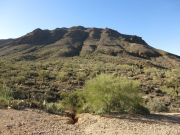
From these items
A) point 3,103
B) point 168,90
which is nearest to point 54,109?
point 3,103

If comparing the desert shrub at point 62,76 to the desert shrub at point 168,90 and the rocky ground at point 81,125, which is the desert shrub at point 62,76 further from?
the rocky ground at point 81,125

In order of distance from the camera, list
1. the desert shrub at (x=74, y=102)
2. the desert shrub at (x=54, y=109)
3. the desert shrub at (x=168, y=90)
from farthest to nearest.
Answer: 1. the desert shrub at (x=168, y=90)
2. the desert shrub at (x=74, y=102)
3. the desert shrub at (x=54, y=109)

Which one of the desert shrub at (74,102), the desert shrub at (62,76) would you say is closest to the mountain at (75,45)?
the desert shrub at (62,76)

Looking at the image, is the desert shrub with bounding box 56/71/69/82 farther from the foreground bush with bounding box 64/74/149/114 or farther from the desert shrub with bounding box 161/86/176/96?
the foreground bush with bounding box 64/74/149/114

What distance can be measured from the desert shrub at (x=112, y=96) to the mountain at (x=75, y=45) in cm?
4880

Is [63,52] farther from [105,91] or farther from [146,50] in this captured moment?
[105,91]

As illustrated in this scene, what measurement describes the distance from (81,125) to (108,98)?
14.9 feet

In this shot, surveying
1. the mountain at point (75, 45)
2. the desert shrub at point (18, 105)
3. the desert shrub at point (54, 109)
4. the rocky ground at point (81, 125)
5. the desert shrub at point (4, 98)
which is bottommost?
the rocky ground at point (81, 125)

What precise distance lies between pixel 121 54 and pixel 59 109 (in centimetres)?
5661

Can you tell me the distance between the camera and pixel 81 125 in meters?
17.2

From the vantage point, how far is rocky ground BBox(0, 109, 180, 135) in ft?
51.6

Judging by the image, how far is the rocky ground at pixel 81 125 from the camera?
15730 millimetres

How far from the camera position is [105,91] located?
2172 cm

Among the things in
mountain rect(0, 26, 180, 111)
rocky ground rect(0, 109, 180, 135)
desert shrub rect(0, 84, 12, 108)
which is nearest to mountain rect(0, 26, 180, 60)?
mountain rect(0, 26, 180, 111)
